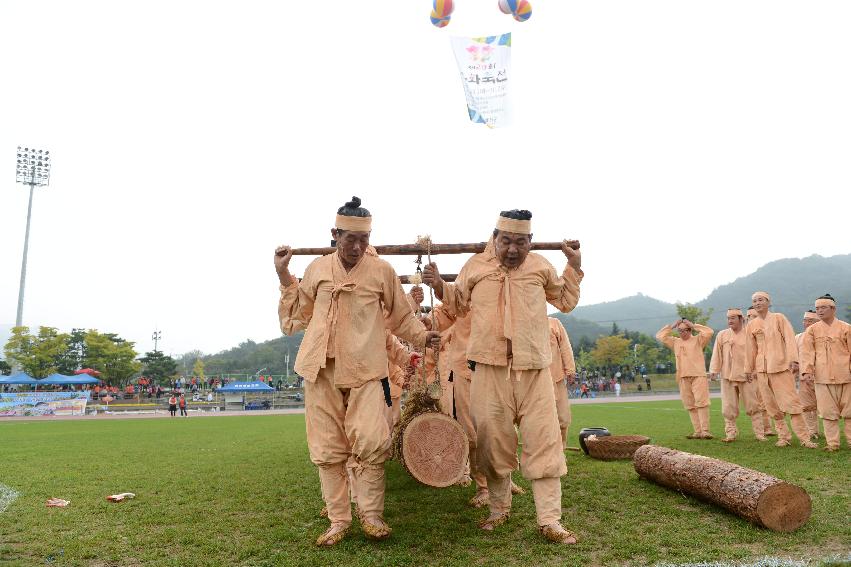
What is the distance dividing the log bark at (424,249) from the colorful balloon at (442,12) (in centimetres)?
866

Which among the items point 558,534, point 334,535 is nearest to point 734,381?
point 558,534

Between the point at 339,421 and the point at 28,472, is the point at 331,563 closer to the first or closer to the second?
the point at 339,421

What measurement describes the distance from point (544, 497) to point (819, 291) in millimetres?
211528

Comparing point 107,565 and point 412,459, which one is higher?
point 412,459

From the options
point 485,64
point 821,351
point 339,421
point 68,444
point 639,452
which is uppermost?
point 485,64

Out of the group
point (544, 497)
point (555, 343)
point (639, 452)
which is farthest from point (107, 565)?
point (555, 343)

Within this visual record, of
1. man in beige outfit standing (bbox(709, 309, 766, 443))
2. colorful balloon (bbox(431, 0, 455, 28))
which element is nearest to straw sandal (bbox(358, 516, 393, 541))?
man in beige outfit standing (bbox(709, 309, 766, 443))

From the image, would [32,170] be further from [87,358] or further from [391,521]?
[391,521]

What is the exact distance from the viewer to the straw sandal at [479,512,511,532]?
490 cm

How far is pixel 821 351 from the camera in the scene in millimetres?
9000

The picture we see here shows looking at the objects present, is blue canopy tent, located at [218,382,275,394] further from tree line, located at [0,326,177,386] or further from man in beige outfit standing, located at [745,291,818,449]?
man in beige outfit standing, located at [745,291,818,449]

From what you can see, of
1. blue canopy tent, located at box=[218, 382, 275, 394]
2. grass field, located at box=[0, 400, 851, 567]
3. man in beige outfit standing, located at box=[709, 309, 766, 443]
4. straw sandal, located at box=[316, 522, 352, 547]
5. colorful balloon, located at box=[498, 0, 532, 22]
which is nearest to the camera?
grass field, located at box=[0, 400, 851, 567]

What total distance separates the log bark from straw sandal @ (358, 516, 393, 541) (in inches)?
94.0

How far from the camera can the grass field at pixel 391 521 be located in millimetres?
4168
